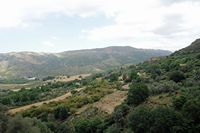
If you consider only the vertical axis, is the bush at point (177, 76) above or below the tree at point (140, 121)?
above

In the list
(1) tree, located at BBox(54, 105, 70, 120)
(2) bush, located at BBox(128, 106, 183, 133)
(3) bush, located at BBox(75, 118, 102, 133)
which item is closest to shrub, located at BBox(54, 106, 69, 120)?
(1) tree, located at BBox(54, 105, 70, 120)

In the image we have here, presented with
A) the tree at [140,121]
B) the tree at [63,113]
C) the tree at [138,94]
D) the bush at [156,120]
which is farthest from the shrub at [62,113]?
the bush at [156,120]

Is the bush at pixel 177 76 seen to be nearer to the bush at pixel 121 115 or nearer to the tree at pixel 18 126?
the bush at pixel 121 115

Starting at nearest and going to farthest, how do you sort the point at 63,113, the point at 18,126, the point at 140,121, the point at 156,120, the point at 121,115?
the point at 18,126 → the point at 156,120 → the point at 140,121 → the point at 121,115 → the point at 63,113

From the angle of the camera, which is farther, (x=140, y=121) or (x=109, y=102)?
(x=109, y=102)

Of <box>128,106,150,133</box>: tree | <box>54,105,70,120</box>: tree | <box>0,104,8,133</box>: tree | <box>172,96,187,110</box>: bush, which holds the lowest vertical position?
<box>54,105,70,120</box>: tree

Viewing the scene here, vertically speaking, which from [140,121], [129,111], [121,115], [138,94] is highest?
[138,94]

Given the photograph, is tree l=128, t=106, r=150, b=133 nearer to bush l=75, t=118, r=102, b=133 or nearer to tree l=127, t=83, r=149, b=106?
bush l=75, t=118, r=102, b=133

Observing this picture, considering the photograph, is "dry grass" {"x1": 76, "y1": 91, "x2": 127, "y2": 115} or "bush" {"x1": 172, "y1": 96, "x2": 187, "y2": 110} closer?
"bush" {"x1": 172, "y1": 96, "x2": 187, "y2": 110}

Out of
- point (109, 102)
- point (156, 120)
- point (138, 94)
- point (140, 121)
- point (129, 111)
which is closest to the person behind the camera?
point (156, 120)

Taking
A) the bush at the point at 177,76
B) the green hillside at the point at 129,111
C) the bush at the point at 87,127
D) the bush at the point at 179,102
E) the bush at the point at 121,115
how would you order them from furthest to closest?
the bush at the point at 177,76, the bush at the point at 87,127, the bush at the point at 121,115, the bush at the point at 179,102, the green hillside at the point at 129,111

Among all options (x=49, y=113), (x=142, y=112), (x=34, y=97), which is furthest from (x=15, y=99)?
(x=142, y=112)

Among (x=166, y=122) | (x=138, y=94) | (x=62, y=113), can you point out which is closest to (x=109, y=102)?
(x=62, y=113)

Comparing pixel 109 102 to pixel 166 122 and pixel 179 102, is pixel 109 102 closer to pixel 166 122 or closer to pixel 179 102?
pixel 179 102
